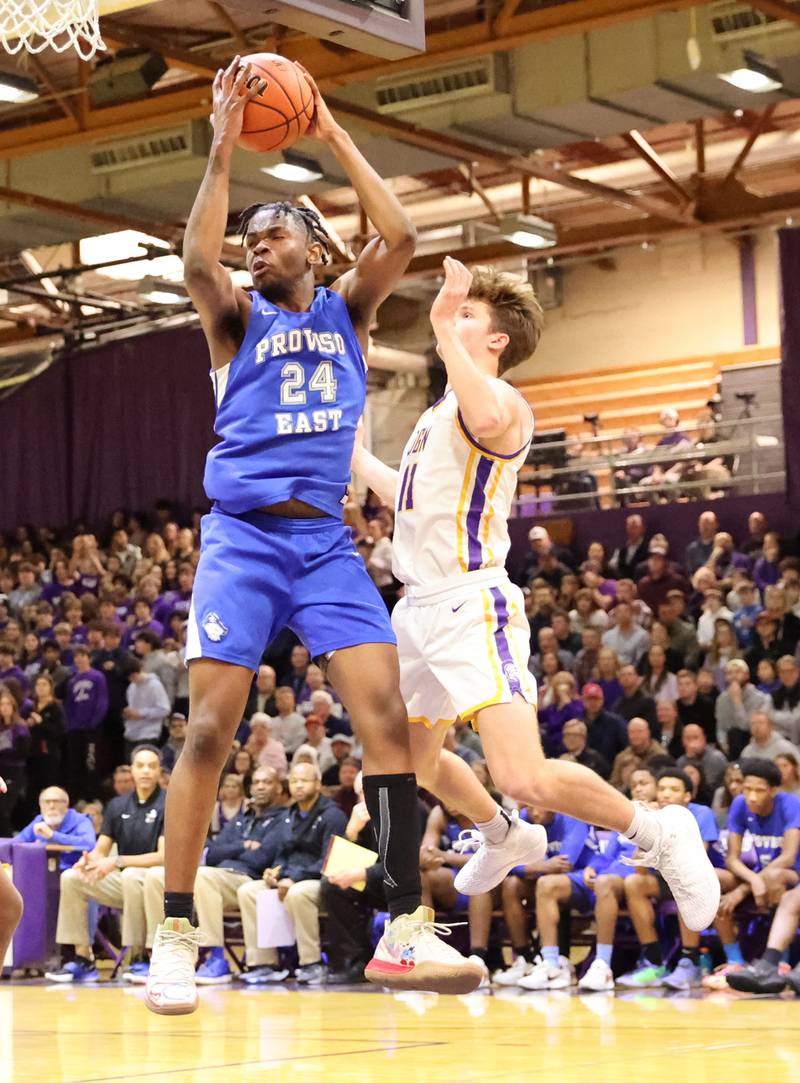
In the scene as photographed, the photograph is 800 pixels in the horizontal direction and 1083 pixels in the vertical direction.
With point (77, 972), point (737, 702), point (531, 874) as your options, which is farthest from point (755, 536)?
point (77, 972)

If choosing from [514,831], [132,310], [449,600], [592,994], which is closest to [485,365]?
[449,600]

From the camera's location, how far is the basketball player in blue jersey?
16.4ft

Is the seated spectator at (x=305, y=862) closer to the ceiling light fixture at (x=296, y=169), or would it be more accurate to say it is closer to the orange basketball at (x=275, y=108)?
the ceiling light fixture at (x=296, y=169)

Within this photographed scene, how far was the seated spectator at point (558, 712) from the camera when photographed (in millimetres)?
13977

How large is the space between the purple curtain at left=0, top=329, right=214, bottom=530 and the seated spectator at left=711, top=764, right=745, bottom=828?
40.5ft

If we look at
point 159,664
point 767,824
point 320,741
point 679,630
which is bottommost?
point 767,824

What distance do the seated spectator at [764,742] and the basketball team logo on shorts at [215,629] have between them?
794cm

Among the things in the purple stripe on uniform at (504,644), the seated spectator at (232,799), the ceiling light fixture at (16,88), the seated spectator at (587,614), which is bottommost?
the seated spectator at (232,799)

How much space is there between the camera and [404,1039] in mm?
7816

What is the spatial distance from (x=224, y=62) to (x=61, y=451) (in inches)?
361

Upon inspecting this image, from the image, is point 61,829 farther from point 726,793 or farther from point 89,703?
point 726,793

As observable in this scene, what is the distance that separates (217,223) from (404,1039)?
438cm

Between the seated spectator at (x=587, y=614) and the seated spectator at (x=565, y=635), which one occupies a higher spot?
the seated spectator at (x=587, y=614)

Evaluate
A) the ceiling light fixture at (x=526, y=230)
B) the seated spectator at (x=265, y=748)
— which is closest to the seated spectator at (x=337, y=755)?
the seated spectator at (x=265, y=748)
